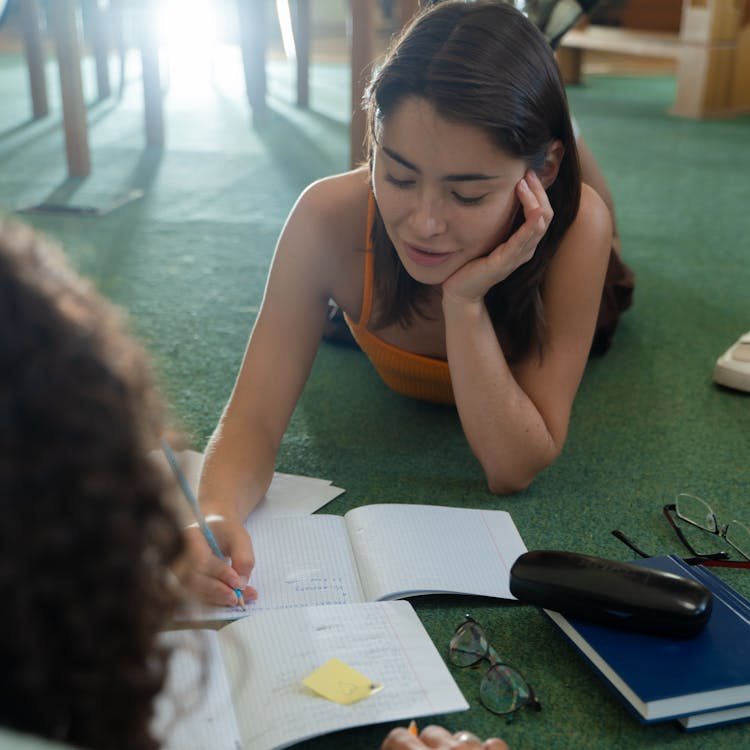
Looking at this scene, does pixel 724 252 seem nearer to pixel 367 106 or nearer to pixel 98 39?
pixel 367 106

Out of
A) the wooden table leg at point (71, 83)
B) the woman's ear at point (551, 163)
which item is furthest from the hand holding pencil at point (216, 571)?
the wooden table leg at point (71, 83)

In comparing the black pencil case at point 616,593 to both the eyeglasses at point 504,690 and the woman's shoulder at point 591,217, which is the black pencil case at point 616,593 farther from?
the woman's shoulder at point 591,217

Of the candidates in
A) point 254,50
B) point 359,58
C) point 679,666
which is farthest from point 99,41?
point 679,666

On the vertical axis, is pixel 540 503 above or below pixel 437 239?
below

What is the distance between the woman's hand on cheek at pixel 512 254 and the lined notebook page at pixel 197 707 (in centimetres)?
58

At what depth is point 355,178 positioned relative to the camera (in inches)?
58.4

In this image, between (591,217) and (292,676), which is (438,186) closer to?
(591,217)

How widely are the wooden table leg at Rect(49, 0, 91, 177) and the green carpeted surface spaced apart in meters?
0.08

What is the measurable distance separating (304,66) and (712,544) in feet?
11.9

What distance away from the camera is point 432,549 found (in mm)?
1189

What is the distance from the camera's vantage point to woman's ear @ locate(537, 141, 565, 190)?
1.27 m

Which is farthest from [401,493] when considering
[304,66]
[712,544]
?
[304,66]

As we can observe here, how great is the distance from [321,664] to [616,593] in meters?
0.29

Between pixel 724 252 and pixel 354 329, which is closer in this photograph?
pixel 354 329
